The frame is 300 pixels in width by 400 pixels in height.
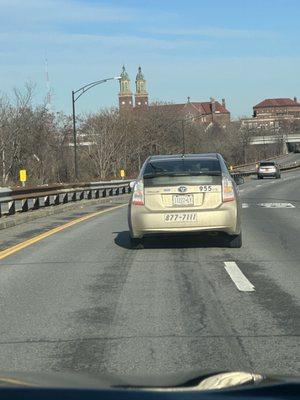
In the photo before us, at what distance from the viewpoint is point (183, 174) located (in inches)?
422

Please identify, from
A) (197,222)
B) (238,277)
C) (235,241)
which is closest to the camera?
(238,277)

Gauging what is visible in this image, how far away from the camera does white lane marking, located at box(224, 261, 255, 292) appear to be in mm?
7668

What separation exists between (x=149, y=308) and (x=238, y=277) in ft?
6.95

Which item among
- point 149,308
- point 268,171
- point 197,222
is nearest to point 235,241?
point 197,222

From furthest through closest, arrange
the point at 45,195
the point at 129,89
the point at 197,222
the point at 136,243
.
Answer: the point at 129,89 → the point at 45,195 → the point at 136,243 → the point at 197,222

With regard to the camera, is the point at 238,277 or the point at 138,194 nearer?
the point at 238,277

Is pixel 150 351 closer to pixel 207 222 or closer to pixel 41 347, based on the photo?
pixel 41 347

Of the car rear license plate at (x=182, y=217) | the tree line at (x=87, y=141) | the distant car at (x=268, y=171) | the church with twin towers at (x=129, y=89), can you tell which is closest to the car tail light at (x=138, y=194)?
the car rear license plate at (x=182, y=217)

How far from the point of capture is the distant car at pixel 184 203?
34.8 ft

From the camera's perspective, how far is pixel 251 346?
5.21 metres

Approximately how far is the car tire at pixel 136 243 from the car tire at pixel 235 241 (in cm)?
165

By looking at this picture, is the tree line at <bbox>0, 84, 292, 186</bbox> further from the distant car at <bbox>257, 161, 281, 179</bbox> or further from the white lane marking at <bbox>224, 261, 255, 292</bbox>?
the white lane marking at <bbox>224, 261, 255, 292</bbox>

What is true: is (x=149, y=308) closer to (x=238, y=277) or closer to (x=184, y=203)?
(x=238, y=277)

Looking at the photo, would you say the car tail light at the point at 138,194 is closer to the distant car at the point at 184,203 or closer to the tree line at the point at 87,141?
the distant car at the point at 184,203
